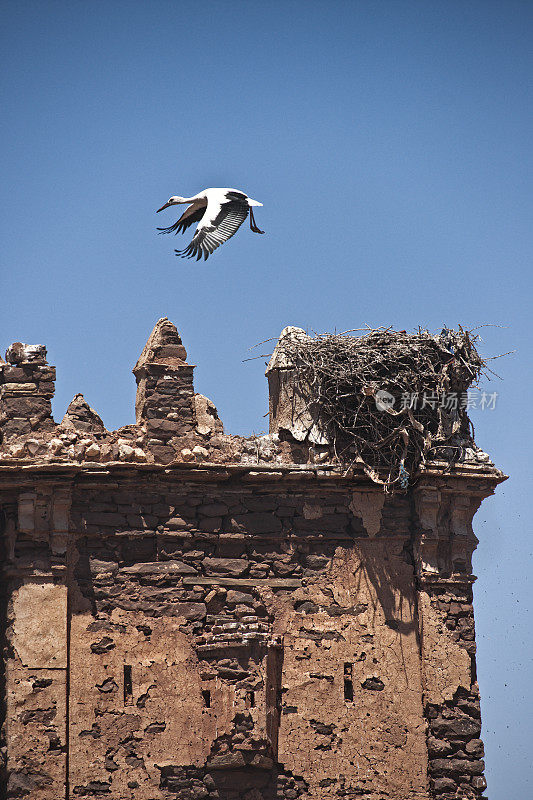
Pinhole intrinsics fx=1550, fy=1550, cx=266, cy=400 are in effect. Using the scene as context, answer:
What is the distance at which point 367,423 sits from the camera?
1406 cm

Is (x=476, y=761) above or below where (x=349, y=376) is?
below

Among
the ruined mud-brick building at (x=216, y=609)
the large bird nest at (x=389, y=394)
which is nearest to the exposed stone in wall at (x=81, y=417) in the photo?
the ruined mud-brick building at (x=216, y=609)

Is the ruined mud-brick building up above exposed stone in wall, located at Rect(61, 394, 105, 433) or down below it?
below

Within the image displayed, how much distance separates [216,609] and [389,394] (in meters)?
2.46

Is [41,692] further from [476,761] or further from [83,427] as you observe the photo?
[476,761]

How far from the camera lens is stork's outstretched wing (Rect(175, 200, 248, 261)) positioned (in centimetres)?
1392

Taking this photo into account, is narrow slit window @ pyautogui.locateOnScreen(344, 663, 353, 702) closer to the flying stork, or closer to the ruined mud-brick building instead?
the ruined mud-brick building

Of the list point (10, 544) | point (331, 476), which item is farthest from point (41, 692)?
point (331, 476)

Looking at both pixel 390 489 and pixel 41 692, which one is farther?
pixel 390 489

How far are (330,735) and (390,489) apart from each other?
2.25 m

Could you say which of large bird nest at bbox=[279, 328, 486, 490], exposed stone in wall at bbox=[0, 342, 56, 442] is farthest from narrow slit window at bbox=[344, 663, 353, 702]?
exposed stone in wall at bbox=[0, 342, 56, 442]

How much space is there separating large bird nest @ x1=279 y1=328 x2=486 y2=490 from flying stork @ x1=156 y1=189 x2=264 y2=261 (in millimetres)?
1198

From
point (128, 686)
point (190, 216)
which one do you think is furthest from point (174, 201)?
point (128, 686)

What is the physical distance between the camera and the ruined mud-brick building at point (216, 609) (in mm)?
13047
